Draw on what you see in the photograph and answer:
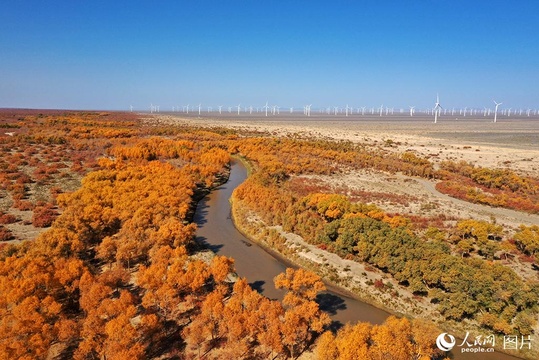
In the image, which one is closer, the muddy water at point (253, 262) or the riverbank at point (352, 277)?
the riverbank at point (352, 277)

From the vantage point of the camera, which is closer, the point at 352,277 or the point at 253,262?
the point at 352,277

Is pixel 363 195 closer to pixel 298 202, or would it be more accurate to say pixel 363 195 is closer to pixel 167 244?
pixel 298 202

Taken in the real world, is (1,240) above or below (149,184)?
below

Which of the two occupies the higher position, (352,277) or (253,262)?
(352,277)

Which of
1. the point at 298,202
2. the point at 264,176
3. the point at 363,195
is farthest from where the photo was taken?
the point at 264,176

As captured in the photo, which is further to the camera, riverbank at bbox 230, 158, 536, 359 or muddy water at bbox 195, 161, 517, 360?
muddy water at bbox 195, 161, 517, 360

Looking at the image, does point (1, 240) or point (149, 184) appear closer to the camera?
point (1, 240)

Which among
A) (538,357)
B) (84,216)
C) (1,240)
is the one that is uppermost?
(84,216)

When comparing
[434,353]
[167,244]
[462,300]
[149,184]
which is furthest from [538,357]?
[149,184]
